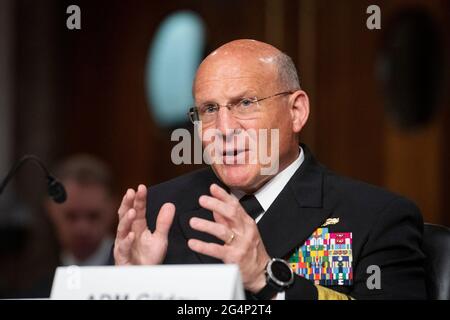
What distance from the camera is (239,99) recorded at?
2.30 m

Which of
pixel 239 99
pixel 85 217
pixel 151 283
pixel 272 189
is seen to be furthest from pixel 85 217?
pixel 151 283

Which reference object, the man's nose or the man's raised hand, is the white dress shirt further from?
the man's raised hand

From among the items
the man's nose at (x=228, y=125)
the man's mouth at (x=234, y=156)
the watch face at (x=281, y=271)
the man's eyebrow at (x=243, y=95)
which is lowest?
the watch face at (x=281, y=271)

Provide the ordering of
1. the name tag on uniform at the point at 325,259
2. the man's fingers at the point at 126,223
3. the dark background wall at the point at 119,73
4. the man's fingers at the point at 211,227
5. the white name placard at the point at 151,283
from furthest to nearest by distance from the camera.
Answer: the dark background wall at the point at 119,73, the name tag on uniform at the point at 325,259, the man's fingers at the point at 126,223, the man's fingers at the point at 211,227, the white name placard at the point at 151,283

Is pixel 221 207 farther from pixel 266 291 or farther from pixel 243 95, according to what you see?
pixel 243 95

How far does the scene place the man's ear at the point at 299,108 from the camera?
95.6 inches

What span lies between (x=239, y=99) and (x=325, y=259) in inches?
17.8

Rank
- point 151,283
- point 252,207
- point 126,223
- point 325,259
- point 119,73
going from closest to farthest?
point 151,283 < point 126,223 < point 325,259 < point 252,207 < point 119,73

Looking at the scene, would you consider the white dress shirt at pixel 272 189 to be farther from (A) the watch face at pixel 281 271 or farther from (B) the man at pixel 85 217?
(B) the man at pixel 85 217

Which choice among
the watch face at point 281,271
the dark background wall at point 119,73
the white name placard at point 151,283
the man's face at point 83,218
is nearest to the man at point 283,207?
the watch face at point 281,271

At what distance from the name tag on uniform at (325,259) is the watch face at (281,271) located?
0.87ft

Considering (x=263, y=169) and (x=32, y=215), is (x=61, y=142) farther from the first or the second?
(x=263, y=169)

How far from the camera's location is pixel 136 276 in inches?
70.9

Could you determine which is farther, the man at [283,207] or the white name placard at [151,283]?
the man at [283,207]
